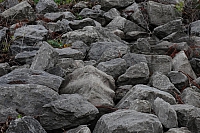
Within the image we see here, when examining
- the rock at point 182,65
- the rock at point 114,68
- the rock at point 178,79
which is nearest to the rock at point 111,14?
the rock at point 182,65

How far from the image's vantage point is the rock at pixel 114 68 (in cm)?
497

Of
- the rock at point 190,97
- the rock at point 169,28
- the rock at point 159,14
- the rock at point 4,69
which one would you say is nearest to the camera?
the rock at point 190,97

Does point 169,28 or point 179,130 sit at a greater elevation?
point 179,130

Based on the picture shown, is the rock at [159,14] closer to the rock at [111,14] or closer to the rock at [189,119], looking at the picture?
the rock at [111,14]

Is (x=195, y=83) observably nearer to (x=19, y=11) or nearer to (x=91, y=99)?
(x=91, y=99)

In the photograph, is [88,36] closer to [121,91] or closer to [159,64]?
[159,64]

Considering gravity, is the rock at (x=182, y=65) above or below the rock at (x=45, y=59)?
below

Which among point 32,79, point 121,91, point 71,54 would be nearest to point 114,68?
point 121,91

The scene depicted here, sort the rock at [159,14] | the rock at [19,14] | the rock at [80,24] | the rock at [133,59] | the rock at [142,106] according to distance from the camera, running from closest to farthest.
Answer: the rock at [142,106] → the rock at [133,59] → the rock at [80,24] → the rock at [159,14] → the rock at [19,14]

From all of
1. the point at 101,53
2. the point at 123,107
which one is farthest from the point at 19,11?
the point at 123,107

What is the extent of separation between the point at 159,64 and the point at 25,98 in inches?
92.4

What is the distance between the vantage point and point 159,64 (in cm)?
540

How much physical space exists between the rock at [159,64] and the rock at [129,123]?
6.31 ft

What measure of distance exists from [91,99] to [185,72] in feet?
6.26
